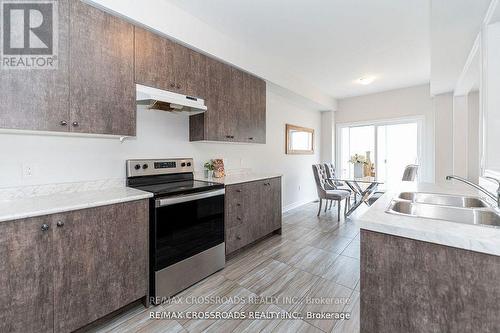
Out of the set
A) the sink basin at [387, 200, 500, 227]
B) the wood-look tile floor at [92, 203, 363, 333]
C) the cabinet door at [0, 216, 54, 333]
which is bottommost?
the wood-look tile floor at [92, 203, 363, 333]

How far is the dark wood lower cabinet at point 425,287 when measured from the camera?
0.86 meters

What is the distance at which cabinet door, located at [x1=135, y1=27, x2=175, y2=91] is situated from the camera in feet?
6.49

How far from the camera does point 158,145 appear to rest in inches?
97.1

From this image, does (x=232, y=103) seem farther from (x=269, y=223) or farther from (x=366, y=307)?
A: (x=366, y=307)

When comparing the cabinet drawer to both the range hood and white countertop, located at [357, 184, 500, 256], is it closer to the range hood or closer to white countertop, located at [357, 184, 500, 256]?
the range hood

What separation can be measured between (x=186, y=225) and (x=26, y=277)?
3.35 ft

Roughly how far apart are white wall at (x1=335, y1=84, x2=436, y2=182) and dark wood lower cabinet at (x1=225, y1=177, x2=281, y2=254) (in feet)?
12.0

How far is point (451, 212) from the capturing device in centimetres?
147

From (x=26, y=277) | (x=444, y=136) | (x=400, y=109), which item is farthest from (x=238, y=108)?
(x=400, y=109)

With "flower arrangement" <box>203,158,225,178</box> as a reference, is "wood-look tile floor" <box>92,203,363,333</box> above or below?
below

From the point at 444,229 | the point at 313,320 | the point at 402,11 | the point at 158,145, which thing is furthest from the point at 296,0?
the point at 313,320

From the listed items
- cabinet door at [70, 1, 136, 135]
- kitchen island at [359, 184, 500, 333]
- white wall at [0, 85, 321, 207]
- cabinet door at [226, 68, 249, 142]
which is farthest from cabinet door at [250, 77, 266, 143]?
kitchen island at [359, 184, 500, 333]

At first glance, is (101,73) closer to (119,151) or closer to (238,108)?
(119,151)

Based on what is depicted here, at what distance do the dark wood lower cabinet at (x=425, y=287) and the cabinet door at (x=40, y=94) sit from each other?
82.1 inches
